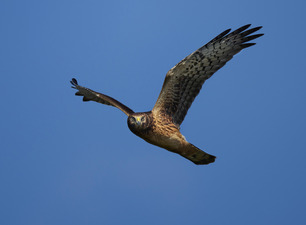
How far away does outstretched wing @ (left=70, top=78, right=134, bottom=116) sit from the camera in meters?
5.79

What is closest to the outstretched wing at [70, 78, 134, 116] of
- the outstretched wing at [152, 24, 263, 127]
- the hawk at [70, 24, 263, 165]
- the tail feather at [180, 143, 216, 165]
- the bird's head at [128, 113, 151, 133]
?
the hawk at [70, 24, 263, 165]

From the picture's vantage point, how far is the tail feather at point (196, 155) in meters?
5.66

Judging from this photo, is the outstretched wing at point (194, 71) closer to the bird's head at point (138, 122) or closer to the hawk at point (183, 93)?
the hawk at point (183, 93)

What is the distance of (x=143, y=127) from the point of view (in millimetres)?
5355

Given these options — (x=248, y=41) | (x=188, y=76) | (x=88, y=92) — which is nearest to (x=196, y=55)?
(x=188, y=76)

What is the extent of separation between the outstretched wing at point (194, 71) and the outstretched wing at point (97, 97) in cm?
40

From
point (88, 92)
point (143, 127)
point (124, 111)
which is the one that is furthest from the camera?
point (88, 92)

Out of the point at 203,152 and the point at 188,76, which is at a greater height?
the point at 188,76

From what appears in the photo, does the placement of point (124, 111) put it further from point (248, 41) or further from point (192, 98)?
point (248, 41)

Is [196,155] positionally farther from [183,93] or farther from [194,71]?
[194,71]

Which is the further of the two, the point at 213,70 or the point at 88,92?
the point at 88,92

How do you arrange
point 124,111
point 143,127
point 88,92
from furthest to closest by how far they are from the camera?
1. point 88,92
2. point 124,111
3. point 143,127

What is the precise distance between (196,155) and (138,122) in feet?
3.10

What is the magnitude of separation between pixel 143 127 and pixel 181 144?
0.55 meters
